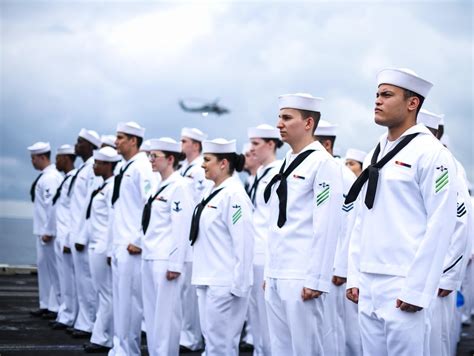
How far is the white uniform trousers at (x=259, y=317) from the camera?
363 inches

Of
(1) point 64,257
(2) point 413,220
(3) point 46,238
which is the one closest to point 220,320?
(2) point 413,220

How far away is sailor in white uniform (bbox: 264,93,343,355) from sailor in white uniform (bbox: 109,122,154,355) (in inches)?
104

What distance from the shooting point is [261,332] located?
30.6ft

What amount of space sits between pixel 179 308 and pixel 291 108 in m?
2.59

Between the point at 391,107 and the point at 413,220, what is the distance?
675 mm

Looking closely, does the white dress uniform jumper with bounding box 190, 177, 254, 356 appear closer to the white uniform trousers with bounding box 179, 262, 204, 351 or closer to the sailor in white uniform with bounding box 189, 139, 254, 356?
the sailor in white uniform with bounding box 189, 139, 254, 356

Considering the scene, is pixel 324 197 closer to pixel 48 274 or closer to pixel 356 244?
pixel 356 244

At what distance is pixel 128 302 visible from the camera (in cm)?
896

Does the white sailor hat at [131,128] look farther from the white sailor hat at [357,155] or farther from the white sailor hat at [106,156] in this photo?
the white sailor hat at [357,155]

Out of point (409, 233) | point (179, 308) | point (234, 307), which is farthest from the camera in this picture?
point (179, 308)

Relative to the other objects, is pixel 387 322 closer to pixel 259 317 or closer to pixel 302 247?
pixel 302 247

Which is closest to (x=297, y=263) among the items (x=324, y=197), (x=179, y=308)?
(x=324, y=197)

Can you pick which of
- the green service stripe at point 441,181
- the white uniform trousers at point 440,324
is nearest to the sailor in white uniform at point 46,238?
the white uniform trousers at point 440,324

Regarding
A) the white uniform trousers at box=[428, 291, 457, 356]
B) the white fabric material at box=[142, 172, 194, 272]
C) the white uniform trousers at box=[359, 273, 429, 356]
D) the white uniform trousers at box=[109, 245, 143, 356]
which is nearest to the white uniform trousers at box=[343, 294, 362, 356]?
the white fabric material at box=[142, 172, 194, 272]
